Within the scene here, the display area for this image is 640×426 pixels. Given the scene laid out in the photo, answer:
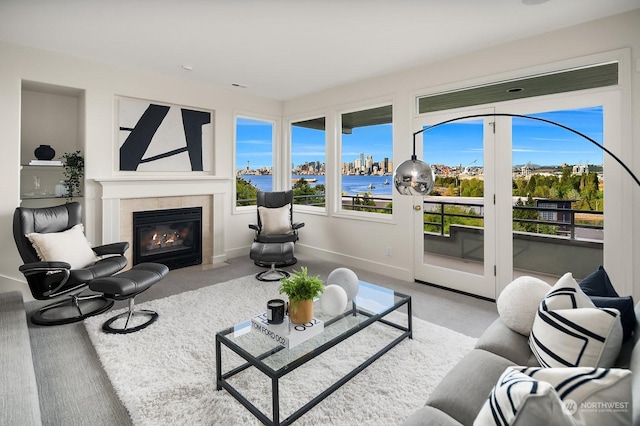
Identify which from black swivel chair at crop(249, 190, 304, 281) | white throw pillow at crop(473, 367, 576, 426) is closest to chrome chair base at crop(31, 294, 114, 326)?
black swivel chair at crop(249, 190, 304, 281)

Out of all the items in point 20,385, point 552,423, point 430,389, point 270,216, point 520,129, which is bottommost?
point 430,389

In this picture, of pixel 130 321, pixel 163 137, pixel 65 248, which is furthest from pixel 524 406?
pixel 163 137

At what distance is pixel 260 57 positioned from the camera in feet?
12.3

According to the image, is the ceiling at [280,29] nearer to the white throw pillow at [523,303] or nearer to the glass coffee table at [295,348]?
the white throw pillow at [523,303]

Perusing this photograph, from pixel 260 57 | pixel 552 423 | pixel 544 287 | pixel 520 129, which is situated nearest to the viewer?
pixel 552 423

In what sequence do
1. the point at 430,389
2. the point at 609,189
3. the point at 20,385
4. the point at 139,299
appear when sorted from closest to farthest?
the point at 20,385 < the point at 430,389 < the point at 609,189 < the point at 139,299

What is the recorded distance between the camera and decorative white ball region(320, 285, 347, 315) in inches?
86.8

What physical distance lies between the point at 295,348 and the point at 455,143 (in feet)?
9.99

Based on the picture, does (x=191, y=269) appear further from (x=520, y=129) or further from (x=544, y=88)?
(x=544, y=88)

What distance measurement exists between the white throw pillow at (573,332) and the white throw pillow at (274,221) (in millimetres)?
3593

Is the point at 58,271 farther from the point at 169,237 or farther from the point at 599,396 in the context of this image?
the point at 599,396

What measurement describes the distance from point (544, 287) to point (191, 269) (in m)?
4.26

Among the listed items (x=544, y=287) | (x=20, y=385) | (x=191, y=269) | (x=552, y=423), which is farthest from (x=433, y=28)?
(x=191, y=269)

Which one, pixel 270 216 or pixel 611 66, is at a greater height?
pixel 611 66
